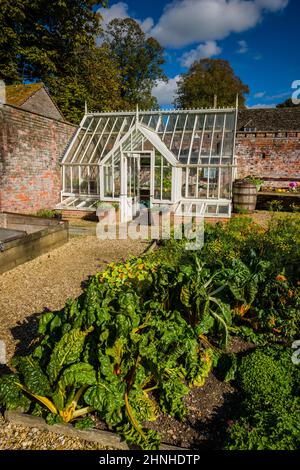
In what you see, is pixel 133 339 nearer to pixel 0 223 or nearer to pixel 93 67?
pixel 0 223

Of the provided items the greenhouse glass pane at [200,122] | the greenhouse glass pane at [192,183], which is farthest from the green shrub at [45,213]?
the greenhouse glass pane at [200,122]

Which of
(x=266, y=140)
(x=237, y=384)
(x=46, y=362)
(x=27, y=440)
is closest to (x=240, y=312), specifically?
(x=237, y=384)

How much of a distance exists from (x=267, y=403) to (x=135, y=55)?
139 feet

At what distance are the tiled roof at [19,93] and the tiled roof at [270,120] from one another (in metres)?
17.6

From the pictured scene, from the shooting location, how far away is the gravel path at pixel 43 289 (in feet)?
8.24

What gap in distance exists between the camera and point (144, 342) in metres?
2.76

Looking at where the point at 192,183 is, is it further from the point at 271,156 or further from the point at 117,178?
the point at 271,156

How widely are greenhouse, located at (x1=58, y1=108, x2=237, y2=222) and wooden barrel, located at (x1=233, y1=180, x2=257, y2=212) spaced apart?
177 centimetres

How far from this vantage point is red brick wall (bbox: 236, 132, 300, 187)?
2205 centimetres

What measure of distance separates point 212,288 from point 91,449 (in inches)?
94.3

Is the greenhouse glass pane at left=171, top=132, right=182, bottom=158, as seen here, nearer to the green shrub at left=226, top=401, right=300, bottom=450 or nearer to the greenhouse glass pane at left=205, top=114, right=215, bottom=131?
the greenhouse glass pane at left=205, top=114, right=215, bottom=131

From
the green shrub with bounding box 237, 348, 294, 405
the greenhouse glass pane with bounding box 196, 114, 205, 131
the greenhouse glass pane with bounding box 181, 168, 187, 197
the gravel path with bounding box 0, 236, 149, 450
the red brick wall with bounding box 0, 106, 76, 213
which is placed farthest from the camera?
the greenhouse glass pane with bounding box 196, 114, 205, 131

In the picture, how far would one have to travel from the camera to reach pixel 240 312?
13.3 feet

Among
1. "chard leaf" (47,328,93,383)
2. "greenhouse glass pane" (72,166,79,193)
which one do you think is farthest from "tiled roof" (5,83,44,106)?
"chard leaf" (47,328,93,383)
